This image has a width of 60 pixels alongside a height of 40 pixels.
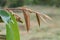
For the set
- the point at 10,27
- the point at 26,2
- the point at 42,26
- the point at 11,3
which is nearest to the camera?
the point at 10,27

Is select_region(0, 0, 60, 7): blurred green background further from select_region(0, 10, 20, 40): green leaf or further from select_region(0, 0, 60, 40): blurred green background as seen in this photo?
select_region(0, 10, 20, 40): green leaf

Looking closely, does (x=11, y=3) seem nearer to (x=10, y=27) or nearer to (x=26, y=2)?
(x=26, y=2)

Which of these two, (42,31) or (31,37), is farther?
(42,31)

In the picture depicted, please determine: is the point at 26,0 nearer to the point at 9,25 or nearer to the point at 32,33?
the point at 32,33

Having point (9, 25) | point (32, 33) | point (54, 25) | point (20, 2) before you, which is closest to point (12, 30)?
point (9, 25)

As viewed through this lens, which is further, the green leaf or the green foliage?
the green foliage

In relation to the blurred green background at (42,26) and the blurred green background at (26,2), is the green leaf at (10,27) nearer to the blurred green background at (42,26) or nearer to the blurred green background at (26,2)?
the blurred green background at (42,26)

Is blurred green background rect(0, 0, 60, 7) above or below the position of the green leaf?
below

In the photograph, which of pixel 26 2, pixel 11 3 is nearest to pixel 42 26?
pixel 11 3

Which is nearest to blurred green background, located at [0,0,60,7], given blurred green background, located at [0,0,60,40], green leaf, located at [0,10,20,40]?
blurred green background, located at [0,0,60,40]

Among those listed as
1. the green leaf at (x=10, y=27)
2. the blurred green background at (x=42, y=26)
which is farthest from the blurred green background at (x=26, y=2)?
the green leaf at (x=10, y=27)

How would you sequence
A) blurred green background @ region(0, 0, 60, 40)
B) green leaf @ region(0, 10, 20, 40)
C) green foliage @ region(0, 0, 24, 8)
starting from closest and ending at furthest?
Result: green leaf @ region(0, 10, 20, 40), blurred green background @ region(0, 0, 60, 40), green foliage @ region(0, 0, 24, 8)
